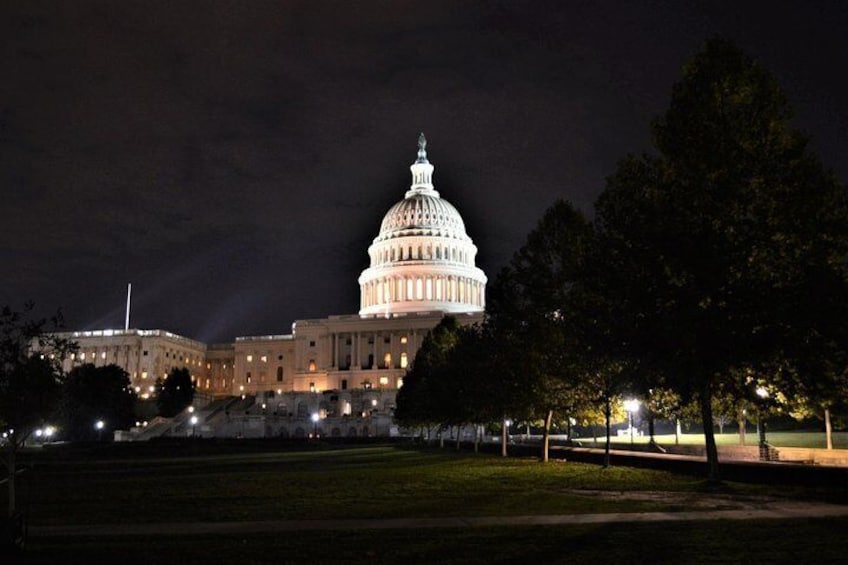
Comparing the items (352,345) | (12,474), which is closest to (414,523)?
(12,474)

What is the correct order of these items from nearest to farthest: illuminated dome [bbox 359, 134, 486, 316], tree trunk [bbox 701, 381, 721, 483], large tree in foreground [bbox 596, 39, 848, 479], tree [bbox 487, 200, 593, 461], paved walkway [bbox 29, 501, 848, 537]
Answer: paved walkway [bbox 29, 501, 848, 537] < large tree in foreground [bbox 596, 39, 848, 479] < tree trunk [bbox 701, 381, 721, 483] < tree [bbox 487, 200, 593, 461] < illuminated dome [bbox 359, 134, 486, 316]

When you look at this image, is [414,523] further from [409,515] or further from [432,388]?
[432,388]

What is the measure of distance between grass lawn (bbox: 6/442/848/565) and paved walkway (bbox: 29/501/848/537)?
0.64m

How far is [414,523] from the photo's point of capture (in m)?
19.0

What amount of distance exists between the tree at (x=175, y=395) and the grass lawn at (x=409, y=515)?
11216 cm

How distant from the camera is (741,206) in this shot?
2703 cm

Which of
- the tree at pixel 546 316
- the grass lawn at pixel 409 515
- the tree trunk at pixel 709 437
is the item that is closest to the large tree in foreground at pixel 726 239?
the tree trunk at pixel 709 437

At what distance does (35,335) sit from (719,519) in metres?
17.6

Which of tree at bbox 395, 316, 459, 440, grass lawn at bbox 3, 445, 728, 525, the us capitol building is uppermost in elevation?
the us capitol building

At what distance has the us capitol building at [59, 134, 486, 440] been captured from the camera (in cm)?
15062

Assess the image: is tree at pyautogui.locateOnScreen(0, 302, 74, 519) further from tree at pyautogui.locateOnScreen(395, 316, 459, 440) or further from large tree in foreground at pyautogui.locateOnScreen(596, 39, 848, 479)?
tree at pyautogui.locateOnScreen(395, 316, 459, 440)

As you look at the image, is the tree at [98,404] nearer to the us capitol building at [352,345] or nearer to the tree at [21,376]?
the us capitol building at [352,345]

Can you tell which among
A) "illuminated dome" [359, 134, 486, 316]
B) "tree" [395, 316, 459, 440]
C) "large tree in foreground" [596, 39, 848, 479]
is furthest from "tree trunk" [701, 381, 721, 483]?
"illuminated dome" [359, 134, 486, 316]

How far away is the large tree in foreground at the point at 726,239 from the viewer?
1038 inches
